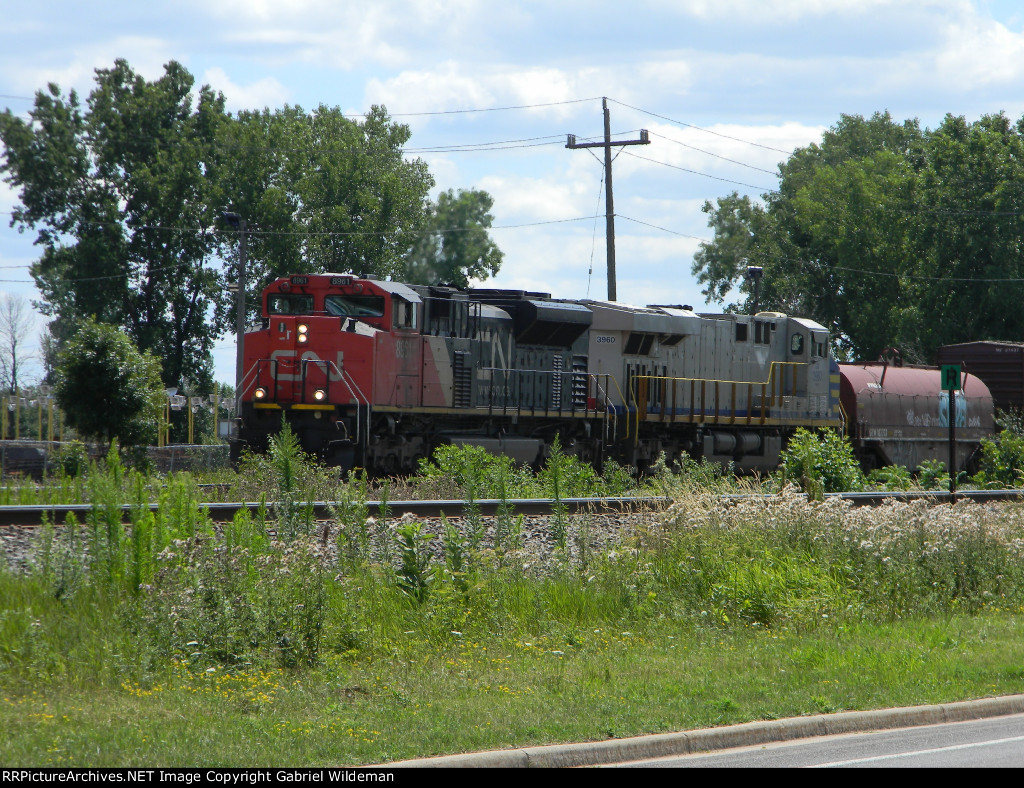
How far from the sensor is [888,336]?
57156 millimetres

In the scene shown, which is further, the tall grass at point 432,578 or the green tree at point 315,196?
the green tree at point 315,196

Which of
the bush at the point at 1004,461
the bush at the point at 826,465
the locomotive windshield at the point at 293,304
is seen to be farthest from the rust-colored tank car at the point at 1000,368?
the locomotive windshield at the point at 293,304

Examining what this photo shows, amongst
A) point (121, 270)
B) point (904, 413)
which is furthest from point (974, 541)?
point (121, 270)

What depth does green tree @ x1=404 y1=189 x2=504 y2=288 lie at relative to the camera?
54594 mm

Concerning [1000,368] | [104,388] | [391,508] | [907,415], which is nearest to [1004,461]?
[907,415]

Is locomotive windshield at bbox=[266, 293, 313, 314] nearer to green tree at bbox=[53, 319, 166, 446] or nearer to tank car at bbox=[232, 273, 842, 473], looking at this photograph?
tank car at bbox=[232, 273, 842, 473]

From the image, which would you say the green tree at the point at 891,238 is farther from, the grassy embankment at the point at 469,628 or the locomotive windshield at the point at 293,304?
the grassy embankment at the point at 469,628

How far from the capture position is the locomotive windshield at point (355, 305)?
1964 cm

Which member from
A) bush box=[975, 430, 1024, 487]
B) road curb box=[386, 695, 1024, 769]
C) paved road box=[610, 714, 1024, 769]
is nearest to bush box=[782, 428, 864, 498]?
bush box=[975, 430, 1024, 487]

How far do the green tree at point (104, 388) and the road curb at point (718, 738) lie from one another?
21048 mm

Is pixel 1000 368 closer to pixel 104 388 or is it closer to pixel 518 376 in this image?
pixel 518 376

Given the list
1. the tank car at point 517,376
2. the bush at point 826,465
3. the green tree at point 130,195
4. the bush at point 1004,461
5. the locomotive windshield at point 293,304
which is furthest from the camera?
the green tree at point 130,195

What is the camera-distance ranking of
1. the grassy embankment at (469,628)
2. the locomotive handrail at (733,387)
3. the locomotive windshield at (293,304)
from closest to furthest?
the grassy embankment at (469,628) → the locomotive windshield at (293,304) → the locomotive handrail at (733,387)

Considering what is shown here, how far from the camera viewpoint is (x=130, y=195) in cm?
4403
